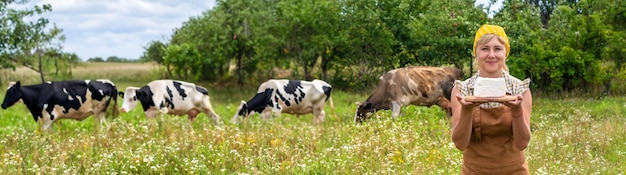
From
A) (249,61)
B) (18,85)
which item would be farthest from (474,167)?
(249,61)

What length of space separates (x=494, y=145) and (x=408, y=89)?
34.8 feet

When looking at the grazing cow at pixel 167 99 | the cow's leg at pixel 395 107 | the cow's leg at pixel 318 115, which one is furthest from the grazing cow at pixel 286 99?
the cow's leg at pixel 395 107

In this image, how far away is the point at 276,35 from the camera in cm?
3562

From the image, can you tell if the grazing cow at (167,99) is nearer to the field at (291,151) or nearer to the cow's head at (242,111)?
the cow's head at (242,111)

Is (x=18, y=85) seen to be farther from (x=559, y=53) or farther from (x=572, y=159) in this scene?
(x=559, y=53)

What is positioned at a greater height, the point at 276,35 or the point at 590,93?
the point at 276,35

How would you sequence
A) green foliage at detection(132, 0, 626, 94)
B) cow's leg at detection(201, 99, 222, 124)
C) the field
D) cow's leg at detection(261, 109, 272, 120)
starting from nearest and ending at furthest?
the field, cow's leg at detection(261, 109, 272, 120), cow's leg at detection(201, 99, 222, 124), green foliage at detection(132, 0, 626, 94)

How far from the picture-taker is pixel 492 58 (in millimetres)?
4082

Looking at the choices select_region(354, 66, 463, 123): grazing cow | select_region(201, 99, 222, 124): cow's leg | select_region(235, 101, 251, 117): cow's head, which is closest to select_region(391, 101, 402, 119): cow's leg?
select_region(354, 66, 463, 123): grazing cow

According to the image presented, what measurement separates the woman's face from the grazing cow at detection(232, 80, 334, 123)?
39.1ft

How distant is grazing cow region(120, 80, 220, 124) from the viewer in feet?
49.8

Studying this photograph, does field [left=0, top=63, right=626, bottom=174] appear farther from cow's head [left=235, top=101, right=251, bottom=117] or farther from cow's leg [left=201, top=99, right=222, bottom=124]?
cow's leg [left=201, top=99, right=222, bottom=124]

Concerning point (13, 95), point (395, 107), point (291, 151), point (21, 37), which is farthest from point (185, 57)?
point (291, 151)

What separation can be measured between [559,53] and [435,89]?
10262 millimetres
